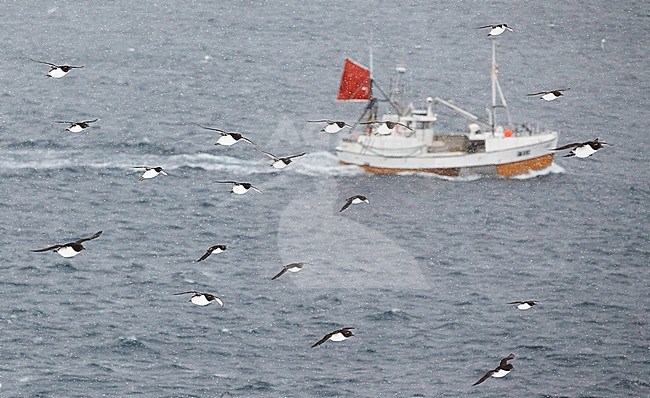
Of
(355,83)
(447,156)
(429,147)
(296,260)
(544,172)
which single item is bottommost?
(544,172)

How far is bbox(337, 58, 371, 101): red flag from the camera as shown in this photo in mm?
161250

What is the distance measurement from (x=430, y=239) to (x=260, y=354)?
36585 millimetres

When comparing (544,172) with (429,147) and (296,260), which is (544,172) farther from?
(296,260)

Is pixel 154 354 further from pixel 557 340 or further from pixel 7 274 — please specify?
pixel 557 340

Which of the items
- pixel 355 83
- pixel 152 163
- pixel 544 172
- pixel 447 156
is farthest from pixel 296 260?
pixel 544 172

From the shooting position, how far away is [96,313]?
4619 inches

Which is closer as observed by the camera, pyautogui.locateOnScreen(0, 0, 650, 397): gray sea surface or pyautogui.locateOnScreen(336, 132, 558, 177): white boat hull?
pyautogui.locateOnScreen(0, 0, 650, 397): gray sea surface

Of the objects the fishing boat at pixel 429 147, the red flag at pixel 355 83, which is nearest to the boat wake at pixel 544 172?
the fishing boat at pixel 429 147

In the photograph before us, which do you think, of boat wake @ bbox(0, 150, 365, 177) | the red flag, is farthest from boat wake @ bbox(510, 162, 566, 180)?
the red flag

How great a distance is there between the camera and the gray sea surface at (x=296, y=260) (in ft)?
355

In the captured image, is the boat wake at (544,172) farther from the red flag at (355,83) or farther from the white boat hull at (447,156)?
the red flag at (355,83)

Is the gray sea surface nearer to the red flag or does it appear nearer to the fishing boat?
the fishing boat

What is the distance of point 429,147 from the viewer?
16012cm

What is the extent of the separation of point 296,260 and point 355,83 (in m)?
34.7
